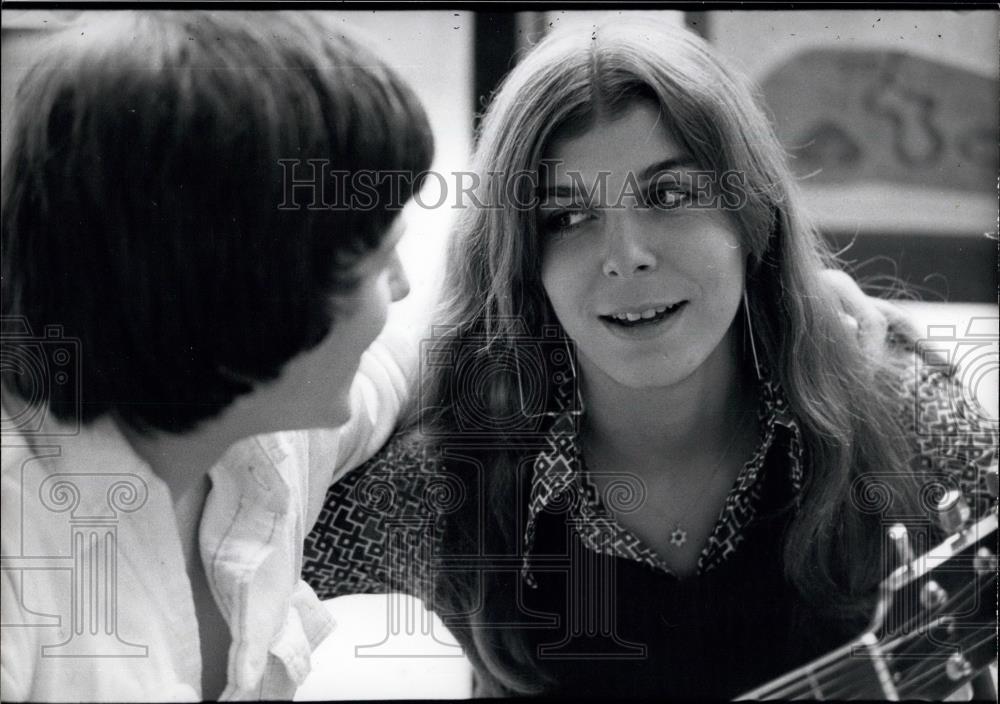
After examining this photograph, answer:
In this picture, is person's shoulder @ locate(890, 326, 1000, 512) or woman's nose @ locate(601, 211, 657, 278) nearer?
woman's nose @ locate(601, 211, 657, 278)

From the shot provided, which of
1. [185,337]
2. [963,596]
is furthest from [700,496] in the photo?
[185,337]

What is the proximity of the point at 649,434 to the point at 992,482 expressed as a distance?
746 mm

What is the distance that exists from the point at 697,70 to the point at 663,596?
1.08 metres

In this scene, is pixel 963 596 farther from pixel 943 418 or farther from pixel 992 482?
pixel 943 418

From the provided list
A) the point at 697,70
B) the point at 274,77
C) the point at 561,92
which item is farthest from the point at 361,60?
the point at 697,70

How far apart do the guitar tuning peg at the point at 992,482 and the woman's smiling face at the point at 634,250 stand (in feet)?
2.18

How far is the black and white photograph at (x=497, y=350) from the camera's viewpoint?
2330mm

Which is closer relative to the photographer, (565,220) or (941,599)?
(565,220)

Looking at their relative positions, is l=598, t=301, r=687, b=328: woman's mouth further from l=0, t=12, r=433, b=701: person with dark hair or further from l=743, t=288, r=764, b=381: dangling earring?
l=0, t=12, r=433, b=701: person with dark hair

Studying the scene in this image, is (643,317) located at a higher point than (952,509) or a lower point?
higher

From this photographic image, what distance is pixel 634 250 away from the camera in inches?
91.9

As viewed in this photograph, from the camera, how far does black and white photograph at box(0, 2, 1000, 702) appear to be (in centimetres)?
233

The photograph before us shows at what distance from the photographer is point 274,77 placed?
2.32m

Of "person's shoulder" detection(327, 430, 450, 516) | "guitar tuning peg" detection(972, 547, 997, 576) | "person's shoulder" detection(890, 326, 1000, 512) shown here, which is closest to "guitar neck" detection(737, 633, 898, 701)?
"guitar tuning peg" detection(972, 547, 997, 576)
